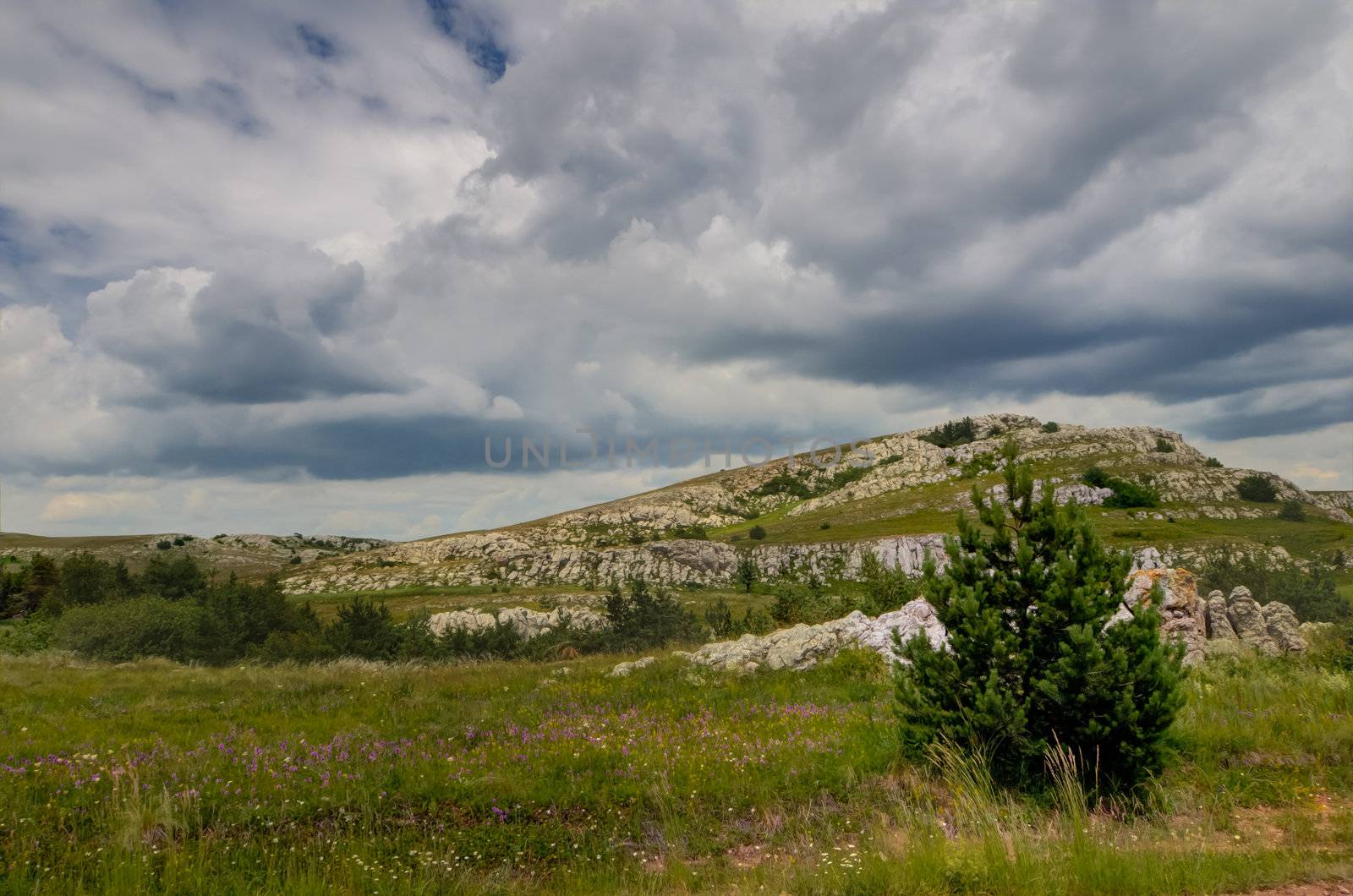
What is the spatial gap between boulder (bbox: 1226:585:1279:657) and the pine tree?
13799mm

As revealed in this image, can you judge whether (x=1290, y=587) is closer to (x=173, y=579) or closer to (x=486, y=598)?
(x=486, y=598)

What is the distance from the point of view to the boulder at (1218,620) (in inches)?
805

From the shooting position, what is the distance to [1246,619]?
20766 millimetres

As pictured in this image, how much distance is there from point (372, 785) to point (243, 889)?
3377 mm

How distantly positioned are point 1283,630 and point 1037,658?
1617cm

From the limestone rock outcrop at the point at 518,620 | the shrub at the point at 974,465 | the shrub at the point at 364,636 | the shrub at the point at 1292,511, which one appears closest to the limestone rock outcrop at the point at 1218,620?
the limestone rock outcrop at the point at 518,620

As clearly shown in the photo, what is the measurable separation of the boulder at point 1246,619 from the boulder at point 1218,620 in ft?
0.57

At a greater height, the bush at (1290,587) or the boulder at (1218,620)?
the boulder at (1218,620)

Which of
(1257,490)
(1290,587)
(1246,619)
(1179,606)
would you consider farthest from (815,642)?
(1257,490)

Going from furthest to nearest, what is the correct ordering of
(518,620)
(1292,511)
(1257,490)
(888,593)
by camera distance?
(1257,490) < (1292,511) < (518,620) < (888,593)

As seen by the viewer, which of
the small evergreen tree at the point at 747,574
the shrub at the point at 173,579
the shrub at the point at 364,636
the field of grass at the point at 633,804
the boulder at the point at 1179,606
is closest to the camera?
the field of grass at the point at 633,804

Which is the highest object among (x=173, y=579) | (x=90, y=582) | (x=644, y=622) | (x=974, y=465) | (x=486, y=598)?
(x=974, y=465)

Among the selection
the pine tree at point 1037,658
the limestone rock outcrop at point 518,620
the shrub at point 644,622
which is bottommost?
the limestone rock outcrop at point 518,620

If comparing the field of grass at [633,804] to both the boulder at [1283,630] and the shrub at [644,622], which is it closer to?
the boulder at [1283,630]
